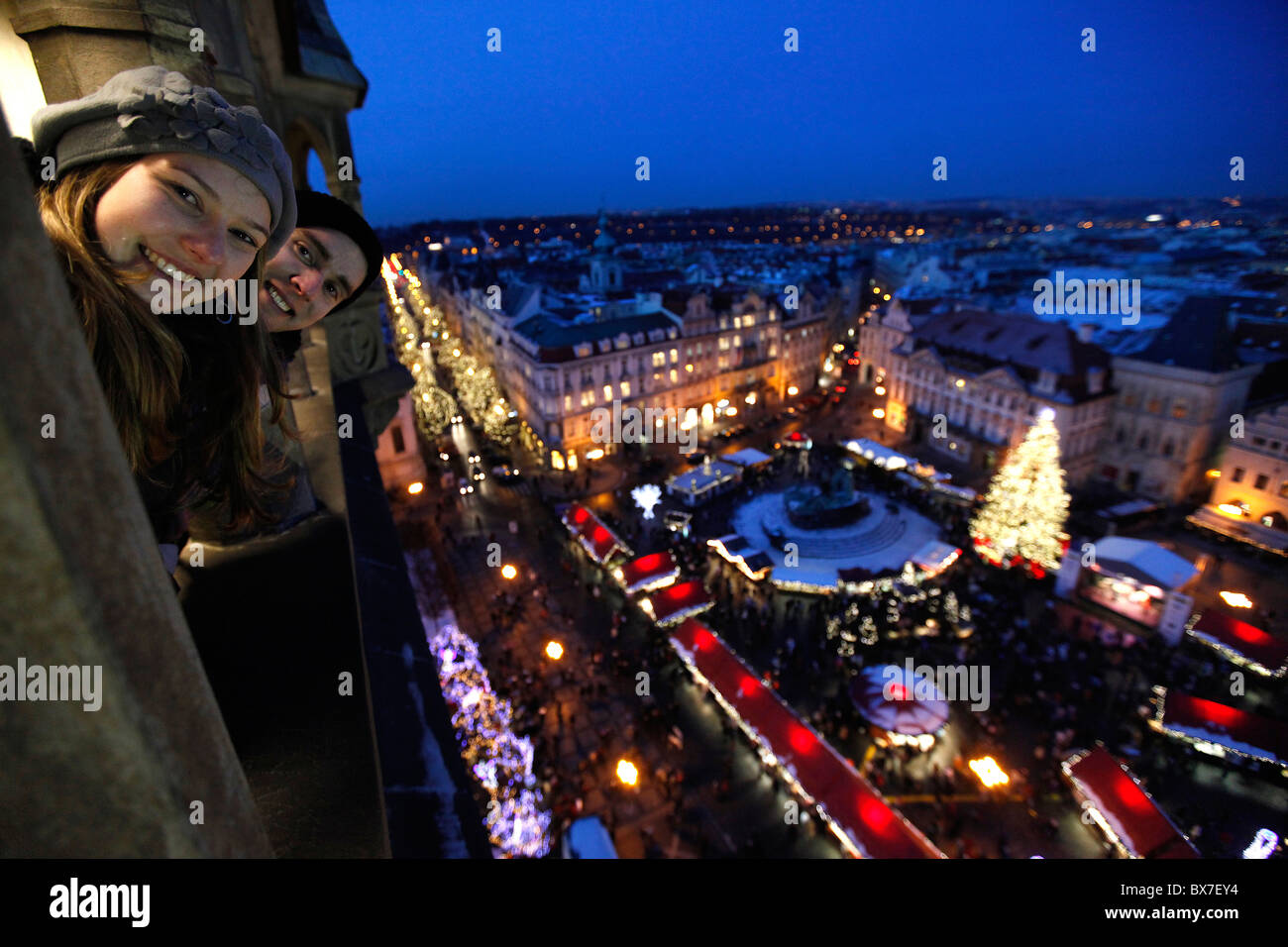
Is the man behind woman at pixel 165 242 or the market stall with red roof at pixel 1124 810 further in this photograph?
the market stall with red roof at pixel 1124 810

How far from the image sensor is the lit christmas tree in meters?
24.8

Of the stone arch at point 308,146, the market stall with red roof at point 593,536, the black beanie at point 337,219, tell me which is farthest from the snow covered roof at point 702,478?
the black beanie at point 337,219

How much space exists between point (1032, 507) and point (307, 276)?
91.0ft

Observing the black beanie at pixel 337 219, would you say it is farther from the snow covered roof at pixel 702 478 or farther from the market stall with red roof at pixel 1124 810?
the snow covered roof at pixel 702 478

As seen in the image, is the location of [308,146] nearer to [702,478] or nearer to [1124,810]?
[1124,810]

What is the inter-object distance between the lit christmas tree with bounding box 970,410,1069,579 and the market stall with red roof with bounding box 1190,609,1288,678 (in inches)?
195

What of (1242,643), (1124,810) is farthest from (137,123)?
(1242,643)

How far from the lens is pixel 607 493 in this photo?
3459 cm

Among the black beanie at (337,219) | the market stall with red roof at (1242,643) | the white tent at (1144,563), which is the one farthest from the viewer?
the white tent at (1144,563)

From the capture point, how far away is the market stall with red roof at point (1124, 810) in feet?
41.9

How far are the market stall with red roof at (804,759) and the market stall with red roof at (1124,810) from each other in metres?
4.21

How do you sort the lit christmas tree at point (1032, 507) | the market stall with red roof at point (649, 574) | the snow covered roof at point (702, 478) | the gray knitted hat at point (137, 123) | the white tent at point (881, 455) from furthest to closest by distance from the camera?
the white tent at point (881, 455), the snow covered roof at point (702, 478), the lit christmas tree at point (1032, 507), the market stall with red roof at point (649, 574), the gray knitted hat at point (137, 123)

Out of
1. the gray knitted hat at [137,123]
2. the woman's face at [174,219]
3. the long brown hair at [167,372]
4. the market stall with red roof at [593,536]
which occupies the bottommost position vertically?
the market stall with red roof at [593,536]
